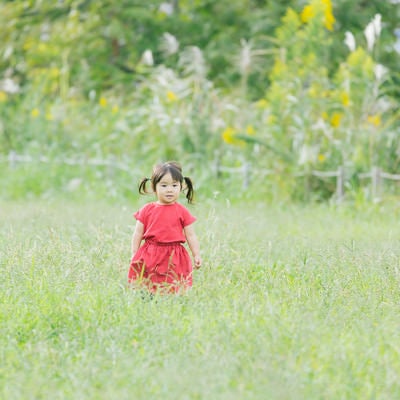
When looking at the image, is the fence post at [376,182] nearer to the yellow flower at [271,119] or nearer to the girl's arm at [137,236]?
the yellow flower at [271,119]

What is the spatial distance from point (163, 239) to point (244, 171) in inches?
291

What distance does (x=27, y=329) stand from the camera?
4.96 metres

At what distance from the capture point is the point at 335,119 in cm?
1259

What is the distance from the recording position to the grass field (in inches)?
159

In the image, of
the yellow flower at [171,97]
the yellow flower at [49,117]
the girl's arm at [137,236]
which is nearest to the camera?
the girl's arm at [137,236]

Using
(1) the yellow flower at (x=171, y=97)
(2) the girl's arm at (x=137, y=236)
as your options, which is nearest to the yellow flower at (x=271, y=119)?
(1) the yellow flower at (x=171, y=97)

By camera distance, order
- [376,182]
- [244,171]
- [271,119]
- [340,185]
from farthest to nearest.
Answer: [244,171] → [271,119] → [340,185] → [376,182]

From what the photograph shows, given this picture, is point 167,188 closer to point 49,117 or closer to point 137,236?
point 137,236

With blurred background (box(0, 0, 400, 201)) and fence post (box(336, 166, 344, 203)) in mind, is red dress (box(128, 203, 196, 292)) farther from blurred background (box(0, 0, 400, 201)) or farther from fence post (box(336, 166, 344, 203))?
fence post (box(336, 166, 344, 203))

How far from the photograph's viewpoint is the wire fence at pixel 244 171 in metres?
11.8

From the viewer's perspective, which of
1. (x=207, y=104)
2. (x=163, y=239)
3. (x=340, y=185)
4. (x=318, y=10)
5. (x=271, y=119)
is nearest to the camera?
(x=163, y=239)

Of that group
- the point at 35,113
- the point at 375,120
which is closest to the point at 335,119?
the point at 375,120

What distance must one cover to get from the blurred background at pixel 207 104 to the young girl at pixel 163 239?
3.00ft

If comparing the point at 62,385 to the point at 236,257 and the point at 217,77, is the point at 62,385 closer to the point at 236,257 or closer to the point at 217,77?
the point at 236,257
